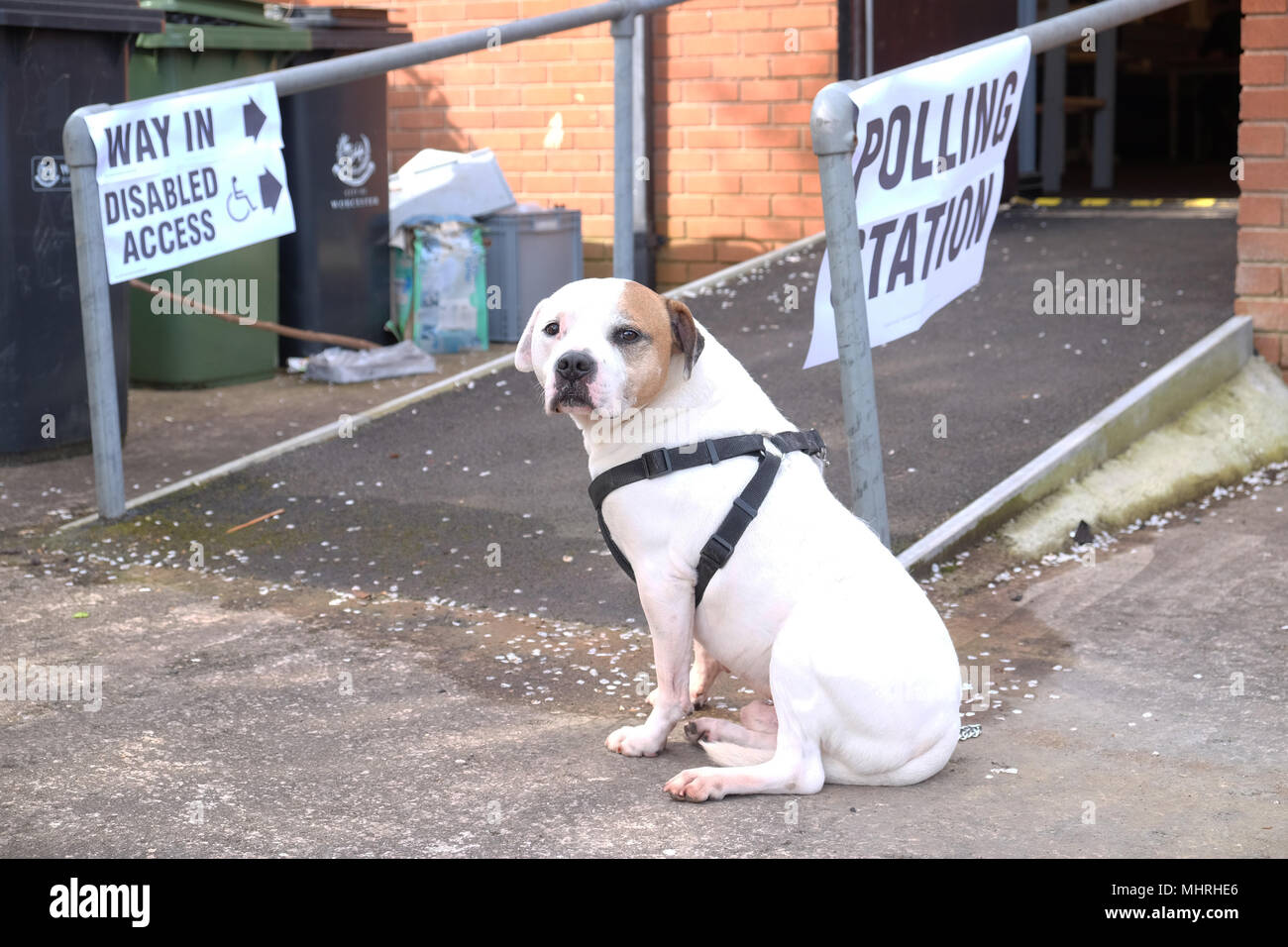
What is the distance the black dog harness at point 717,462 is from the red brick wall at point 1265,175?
11.6 feet

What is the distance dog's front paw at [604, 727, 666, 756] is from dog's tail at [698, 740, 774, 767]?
Result: 0.39ft

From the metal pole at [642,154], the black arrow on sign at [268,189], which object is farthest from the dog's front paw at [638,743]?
the metal pole at [642,154]

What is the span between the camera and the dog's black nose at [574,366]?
298 cm

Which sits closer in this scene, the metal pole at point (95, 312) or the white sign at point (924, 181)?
the white sign at point (924, 181)

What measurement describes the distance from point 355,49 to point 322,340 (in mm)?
1547

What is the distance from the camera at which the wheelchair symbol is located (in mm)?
5453

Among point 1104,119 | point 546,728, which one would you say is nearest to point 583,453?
point 546,728

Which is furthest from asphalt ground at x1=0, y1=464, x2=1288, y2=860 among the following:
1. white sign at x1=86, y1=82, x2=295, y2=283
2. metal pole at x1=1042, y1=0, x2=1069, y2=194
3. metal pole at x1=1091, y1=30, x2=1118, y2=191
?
metal pole at x1=1091, y1=30, x2=1118, y2=191

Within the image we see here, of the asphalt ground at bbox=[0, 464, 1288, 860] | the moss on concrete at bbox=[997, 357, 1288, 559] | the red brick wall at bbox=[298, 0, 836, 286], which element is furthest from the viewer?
the red brick wall at bbox=[298, 0, 836, 286]

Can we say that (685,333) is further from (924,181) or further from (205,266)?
(205,266)

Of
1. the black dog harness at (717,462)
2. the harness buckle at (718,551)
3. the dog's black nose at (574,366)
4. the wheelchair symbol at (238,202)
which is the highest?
the wheelchair symbol at (238,202)

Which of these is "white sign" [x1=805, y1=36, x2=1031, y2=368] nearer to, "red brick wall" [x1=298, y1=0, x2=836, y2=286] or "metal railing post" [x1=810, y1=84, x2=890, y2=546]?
"metal railing post" [x1=810, y1=84, x2=890, y2=546]

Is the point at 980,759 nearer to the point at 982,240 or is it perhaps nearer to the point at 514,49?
the point at 982,240

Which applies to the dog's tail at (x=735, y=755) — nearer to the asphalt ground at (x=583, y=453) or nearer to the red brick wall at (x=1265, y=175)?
the asphalt ground at (x=583, y=453)
